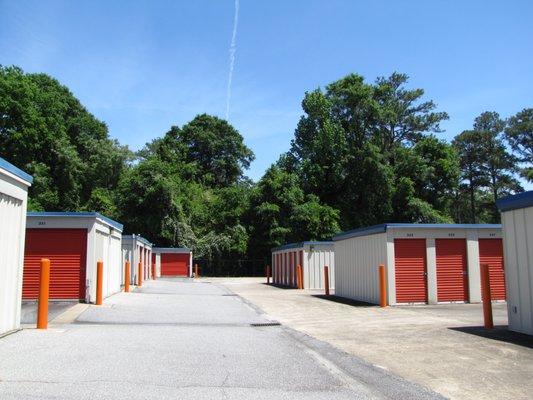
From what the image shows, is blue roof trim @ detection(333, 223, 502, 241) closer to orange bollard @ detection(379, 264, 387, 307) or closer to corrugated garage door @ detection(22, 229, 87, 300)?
orange bollard @ detection(379, 264, 387, 307)

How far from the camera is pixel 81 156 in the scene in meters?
61.7

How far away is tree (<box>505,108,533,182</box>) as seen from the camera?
225ft

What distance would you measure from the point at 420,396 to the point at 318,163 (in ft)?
183

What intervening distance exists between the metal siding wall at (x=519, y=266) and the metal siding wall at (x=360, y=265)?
24.0ft

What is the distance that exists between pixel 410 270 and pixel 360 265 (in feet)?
8.31

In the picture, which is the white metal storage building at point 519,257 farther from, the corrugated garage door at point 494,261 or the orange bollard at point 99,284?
the orange bollard at point 99,284

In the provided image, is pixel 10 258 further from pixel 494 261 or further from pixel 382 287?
pixel 494 261

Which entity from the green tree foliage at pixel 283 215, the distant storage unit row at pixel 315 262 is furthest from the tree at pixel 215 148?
the distant storage unit row at pixel 315 262

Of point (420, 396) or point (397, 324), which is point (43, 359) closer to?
point (420, 396)

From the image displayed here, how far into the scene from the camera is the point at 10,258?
33.1 feet

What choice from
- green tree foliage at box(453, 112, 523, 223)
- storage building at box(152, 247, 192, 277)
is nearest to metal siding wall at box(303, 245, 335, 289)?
storage building at box(152, 247, 192, 277)

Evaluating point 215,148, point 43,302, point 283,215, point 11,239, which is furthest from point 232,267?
point 11,239

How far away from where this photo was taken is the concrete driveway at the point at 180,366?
6.34 metres

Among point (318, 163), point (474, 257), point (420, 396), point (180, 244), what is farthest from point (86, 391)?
point (318, 163)
